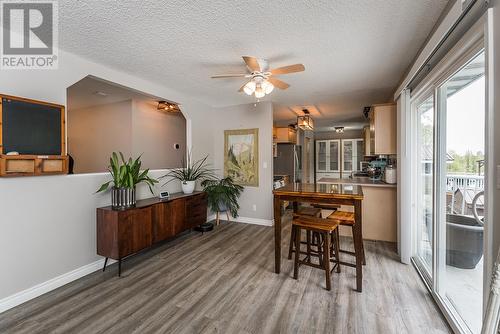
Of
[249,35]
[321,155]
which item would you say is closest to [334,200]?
[249,35]

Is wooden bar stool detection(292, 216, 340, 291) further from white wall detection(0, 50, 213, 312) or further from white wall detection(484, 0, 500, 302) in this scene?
white wall detection(0, 50, 213, 312)

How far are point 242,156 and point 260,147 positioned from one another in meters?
0.44

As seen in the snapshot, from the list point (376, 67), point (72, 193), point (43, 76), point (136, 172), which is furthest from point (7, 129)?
point (376, 67)

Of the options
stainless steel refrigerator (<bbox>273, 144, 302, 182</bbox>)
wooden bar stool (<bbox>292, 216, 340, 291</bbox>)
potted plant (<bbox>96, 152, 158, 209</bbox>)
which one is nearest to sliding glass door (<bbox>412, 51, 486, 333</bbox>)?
wooden bar stool (<bbox>292, 216, 340, 291</bbox>)

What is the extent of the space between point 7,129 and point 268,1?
7.84 feet

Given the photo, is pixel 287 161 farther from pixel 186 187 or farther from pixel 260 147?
pixel 186 187

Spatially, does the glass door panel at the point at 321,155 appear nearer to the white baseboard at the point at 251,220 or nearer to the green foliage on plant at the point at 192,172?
the white baseboard at the point at 251,220

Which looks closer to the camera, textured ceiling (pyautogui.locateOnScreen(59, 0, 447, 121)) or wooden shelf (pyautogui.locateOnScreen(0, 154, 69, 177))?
textured ceiling (pyautogui.locateOnScreen(59, 0, 447, 121))

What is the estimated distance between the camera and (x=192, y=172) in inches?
165

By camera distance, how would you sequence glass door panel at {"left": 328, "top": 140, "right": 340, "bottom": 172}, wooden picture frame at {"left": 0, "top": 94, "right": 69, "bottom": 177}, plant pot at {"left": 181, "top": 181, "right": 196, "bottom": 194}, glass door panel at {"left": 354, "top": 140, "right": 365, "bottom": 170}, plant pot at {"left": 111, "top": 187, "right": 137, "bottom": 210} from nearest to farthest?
wooden picture frame at {"left": 0, "top": 94, "right": 69, "bottom": 177} < plant pot at {"left": 111, "top": 187, "right": 137, "bottom": 210} < plant pot at {"left": 181, "top": 181, "right": 196, "bottom": 194} < glass door panel at {"left": 354, "top": 140, "right": 365, "bottom": 170} < glass door panel at {"left": 328, "top": 140, "right": 340, "bottom": 172}

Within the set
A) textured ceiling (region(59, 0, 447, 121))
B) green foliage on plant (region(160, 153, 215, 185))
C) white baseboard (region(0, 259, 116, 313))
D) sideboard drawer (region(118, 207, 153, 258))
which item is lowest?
white baseboard (region(0, 259, 116, 313))

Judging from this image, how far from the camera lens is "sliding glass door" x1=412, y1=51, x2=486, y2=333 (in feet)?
4.97

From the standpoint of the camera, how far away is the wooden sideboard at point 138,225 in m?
2.45

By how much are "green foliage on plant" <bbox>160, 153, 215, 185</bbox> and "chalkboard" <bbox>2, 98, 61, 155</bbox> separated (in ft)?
5.27
